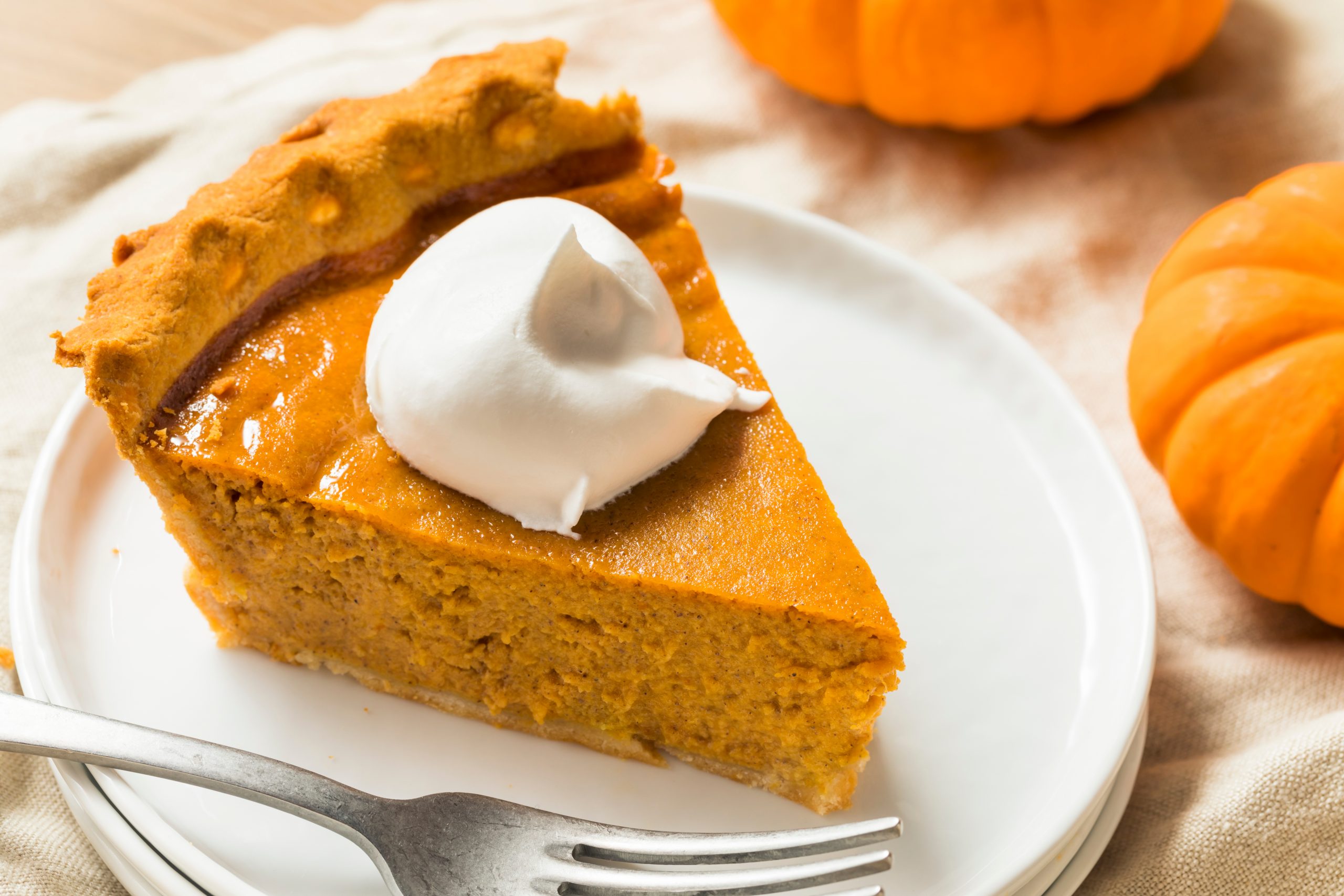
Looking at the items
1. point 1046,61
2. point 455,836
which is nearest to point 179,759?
point 455,836

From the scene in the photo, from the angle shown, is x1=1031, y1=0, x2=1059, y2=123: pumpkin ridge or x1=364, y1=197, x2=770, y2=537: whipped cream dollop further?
x1=1031, y1=0, x2=1059, y2=123: pumpkin ridge

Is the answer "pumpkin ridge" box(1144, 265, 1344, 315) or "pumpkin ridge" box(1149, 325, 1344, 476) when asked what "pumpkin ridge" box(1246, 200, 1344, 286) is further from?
"pumpkin ridge" box(1149, 325, 1344, 476)

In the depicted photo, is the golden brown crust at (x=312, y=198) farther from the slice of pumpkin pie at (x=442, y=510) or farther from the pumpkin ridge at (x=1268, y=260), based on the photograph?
the pumpkin ridge at (x=1268, y=260)

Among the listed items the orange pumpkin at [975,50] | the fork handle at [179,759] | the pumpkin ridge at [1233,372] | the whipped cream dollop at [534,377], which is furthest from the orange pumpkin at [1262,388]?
the fork handle at [179,759]

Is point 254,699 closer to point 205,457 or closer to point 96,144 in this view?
point 205,457

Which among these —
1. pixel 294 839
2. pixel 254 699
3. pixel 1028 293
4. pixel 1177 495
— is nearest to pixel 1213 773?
pixel 1177 495

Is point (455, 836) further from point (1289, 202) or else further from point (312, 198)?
point (1289, 202)

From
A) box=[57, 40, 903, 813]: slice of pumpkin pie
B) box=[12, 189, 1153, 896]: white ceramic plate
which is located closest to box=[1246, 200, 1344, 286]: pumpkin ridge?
box=[12, 189, 1153, 896]: white ceramic plate
